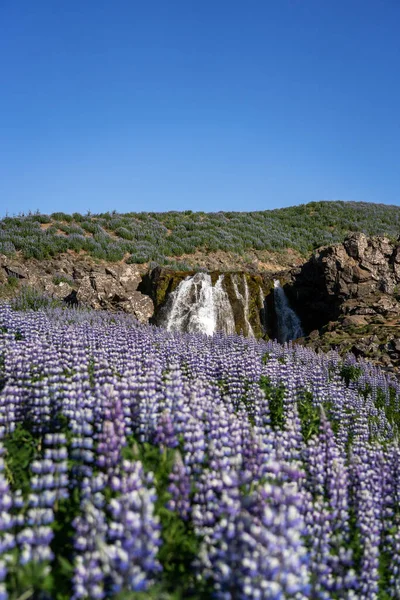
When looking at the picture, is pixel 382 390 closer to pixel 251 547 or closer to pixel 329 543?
pixel 329 543

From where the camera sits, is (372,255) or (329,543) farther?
(372,255)

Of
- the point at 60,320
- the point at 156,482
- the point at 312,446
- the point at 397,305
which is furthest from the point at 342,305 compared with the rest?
the point at 156,482

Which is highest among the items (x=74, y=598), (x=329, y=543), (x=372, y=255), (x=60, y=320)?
(x=372, y=255)

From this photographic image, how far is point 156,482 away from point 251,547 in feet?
3.83

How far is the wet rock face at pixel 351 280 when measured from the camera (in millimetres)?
15534

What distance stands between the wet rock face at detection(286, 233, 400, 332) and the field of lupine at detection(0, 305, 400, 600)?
862cm

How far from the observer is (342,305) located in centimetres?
1555

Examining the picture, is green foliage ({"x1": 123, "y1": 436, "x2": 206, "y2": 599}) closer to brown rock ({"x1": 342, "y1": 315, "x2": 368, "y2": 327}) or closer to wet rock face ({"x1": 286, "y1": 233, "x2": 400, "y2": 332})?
brown rock ({"x1": 342, "y1": 315, "x2": 368, "y2": 327})

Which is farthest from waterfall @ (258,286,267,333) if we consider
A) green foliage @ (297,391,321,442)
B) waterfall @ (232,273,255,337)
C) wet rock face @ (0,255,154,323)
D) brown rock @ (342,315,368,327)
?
green foliage @ (297,391,321,442)

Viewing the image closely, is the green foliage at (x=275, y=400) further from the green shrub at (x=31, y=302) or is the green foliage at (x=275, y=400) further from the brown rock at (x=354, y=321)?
the brown rock at (x=354, y=321)

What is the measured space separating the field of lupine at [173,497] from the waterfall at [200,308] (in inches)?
385

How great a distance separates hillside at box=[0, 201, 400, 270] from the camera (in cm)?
2239

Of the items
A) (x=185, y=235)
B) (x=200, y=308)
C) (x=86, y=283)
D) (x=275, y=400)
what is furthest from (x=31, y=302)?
(x=185, y=235)

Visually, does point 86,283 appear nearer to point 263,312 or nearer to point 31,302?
point 31,302
